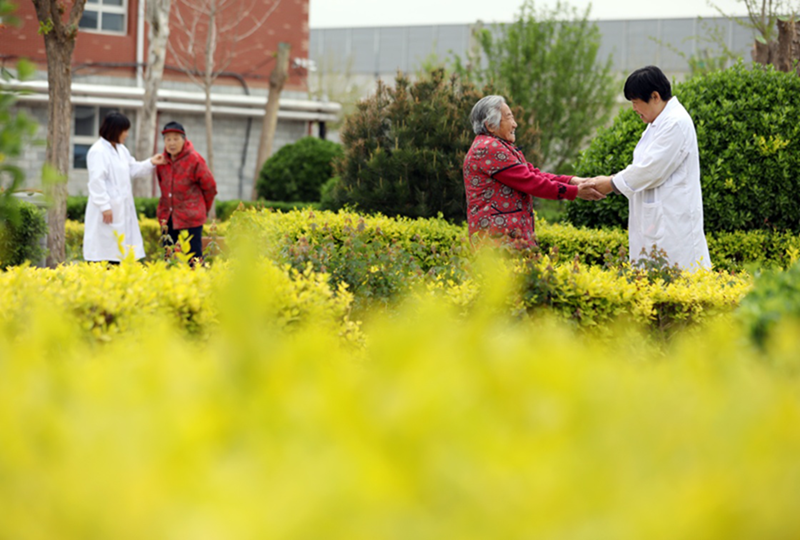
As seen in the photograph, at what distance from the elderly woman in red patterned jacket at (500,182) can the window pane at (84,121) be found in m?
16.8

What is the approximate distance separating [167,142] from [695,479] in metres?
7.07

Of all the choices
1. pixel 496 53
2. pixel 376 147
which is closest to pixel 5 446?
pixel 376 147

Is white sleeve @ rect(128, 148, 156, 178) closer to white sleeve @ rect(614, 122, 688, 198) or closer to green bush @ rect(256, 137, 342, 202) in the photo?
white sleeve @ rect(614, 122, 688, 198)

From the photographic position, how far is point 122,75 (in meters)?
20.1

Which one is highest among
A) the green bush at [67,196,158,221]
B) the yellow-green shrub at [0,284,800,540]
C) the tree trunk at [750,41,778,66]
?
the tree trunk at [750,41,778,66]

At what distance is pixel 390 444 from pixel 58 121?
860 cm

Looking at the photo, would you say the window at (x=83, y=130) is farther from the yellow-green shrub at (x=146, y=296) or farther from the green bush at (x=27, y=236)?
the yellow-green shrub at (x=146, y=296)

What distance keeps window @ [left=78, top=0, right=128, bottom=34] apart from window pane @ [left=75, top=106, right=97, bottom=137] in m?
1.92

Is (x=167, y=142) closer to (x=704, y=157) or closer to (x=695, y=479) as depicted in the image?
(x=704, y=157)

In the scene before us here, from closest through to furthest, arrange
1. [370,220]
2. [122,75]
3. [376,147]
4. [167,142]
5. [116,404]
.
Result: [116,404], [370,220], [167,142], [376,147], [122,75]

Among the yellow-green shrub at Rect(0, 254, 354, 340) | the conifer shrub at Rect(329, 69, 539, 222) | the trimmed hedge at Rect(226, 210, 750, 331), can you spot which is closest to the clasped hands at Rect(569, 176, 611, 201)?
the trimmed hedge at Rect(226, 210, 750, 331)

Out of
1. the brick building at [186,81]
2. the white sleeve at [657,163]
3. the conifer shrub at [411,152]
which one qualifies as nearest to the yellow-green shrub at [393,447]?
the white sleeve at [657,163]

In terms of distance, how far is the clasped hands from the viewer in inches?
223

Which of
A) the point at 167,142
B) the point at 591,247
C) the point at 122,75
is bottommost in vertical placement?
the point at 591,247
